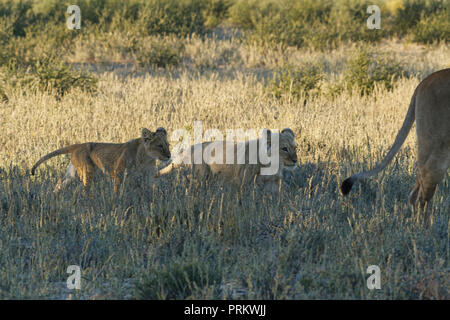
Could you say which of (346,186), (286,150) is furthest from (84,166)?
(346,186)

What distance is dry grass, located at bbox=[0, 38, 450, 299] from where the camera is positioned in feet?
12.9

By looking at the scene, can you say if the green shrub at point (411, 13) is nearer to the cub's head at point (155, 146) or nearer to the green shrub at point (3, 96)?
the green shrub at point (3, 96)

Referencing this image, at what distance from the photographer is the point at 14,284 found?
151 inches

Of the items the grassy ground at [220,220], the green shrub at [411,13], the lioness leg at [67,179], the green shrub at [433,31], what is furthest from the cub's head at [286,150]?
the green shrub at [411,13]

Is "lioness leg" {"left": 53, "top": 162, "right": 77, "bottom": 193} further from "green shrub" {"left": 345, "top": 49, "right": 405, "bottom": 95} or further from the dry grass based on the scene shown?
"green shrub" {"left": 345, "top": 49, "right": 405, "bottom": 95}

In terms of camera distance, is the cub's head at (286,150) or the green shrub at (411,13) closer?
the cub's head at (286,150)

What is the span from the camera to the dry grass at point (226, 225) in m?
3.92

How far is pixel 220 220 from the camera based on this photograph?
501cm

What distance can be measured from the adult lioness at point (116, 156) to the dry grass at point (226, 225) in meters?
0.18

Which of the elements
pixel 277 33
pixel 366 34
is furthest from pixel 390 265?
pixel 366 34

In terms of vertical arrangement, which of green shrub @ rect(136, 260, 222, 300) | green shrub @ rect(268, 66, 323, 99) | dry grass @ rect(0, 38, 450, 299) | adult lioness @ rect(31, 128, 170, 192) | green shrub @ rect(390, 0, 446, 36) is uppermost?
green shrub @ rect(390, 0, 446, 36)

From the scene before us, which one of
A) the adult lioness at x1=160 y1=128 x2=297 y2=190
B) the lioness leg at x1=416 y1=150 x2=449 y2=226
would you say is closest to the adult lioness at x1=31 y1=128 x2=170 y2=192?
the adult lioness at x1=160 y1=128 x2=297 y2=190

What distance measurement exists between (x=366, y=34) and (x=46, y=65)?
10967 millimetres

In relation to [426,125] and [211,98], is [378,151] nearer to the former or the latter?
[426,125]
